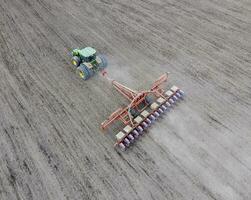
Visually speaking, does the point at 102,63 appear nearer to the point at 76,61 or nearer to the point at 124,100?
the point at 76,61

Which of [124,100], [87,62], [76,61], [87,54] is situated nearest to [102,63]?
[87,62]

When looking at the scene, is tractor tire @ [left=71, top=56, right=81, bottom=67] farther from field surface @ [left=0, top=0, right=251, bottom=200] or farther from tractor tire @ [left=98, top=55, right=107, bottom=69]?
tractor tire @ [left=98, top=55, right=107, bottom=69]

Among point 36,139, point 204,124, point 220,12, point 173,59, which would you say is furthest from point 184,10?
point 36,139

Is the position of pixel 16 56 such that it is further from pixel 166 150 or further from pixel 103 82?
pixel 166 150

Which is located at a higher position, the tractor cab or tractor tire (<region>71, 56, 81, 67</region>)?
the tractor cab

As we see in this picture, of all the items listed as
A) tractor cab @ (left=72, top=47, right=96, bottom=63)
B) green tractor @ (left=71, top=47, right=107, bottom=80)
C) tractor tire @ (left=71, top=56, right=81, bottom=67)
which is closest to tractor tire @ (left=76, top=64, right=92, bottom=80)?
green tractor @ (left=71, top=47, right=107, bottom=80)
